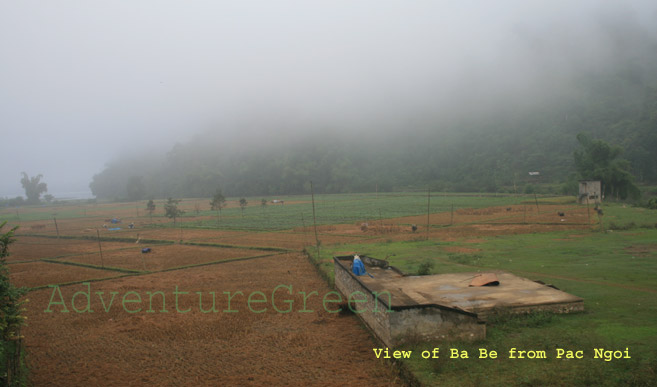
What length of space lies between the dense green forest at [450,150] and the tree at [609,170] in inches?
168

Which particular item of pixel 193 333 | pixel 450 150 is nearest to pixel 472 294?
pixel 193 333

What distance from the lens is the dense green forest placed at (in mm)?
66750

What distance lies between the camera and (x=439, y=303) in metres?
8.68

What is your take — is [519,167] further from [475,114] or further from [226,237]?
[226,237]

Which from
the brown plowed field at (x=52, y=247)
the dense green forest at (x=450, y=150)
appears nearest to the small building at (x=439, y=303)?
the brown plowed field at (x=52, y=247)

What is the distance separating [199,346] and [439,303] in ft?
17.6

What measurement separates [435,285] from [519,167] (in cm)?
6659

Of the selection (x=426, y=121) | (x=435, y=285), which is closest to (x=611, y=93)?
(x=426, y=121)

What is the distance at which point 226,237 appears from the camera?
29484 millimetres

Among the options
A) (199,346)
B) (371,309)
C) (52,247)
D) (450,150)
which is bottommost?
(199,346)

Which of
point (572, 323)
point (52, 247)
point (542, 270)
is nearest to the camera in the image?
point (572, 323)

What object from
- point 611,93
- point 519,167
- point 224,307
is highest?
point 611,93

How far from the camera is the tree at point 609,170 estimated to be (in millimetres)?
44312

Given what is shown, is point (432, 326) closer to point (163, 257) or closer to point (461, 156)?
point (163, 257)
